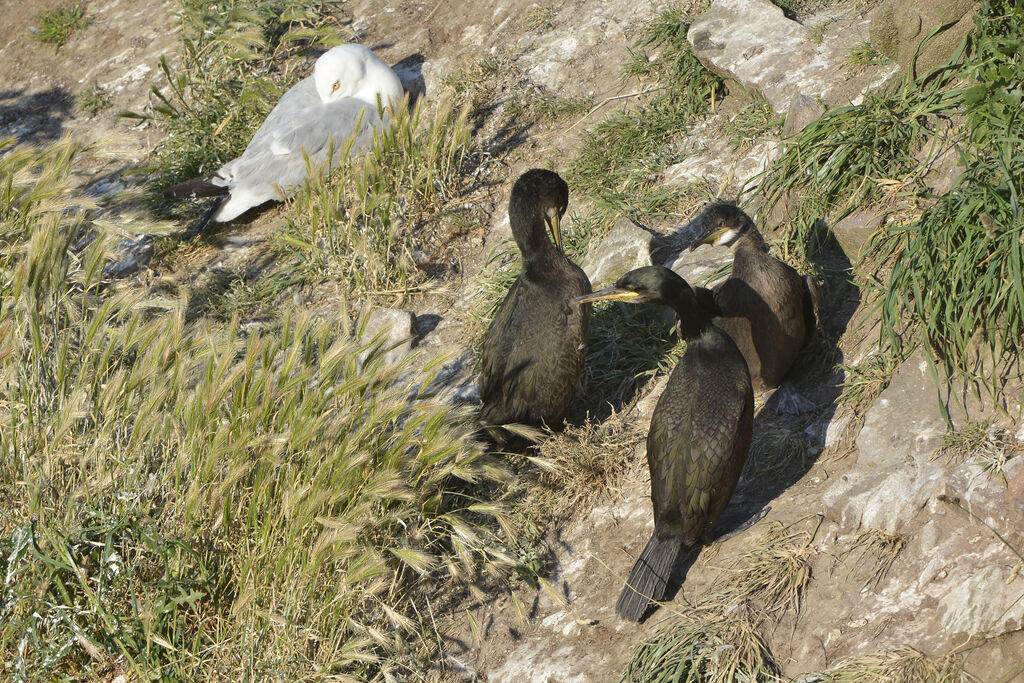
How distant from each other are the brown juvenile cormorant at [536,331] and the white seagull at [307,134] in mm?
2171

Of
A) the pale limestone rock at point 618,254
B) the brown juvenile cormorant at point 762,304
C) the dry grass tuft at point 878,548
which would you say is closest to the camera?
the dry grass tuft at point 878,548

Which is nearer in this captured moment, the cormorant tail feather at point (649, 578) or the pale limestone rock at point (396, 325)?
the cormorant tail feather at point (649, 578)

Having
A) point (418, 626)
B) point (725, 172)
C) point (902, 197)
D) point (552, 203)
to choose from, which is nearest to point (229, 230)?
point (552, 203)

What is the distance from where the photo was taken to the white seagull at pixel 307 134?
6.31 meters

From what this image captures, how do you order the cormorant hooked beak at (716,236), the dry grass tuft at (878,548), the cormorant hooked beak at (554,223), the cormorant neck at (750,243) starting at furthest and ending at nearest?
1. the cormorant hooked beak at (554,223)
2. the cormorant hooked beak at (716,236)
3. the cormorant neck at (750,243)
4. the dry grass tuft at (878,548)

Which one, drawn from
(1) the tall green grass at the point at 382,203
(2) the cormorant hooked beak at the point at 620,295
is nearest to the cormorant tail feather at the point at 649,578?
(2) the cormorant hooked beak at the point at 620,295

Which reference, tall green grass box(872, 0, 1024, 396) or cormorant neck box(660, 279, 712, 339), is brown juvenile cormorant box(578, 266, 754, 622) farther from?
tall green grass box(872, 0, 1024, 396)

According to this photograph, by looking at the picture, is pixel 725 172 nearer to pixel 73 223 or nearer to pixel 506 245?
pixel 506 245

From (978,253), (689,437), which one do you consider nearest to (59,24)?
(689,437)

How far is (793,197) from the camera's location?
4.74 meters

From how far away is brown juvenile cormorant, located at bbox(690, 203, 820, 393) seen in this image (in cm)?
397

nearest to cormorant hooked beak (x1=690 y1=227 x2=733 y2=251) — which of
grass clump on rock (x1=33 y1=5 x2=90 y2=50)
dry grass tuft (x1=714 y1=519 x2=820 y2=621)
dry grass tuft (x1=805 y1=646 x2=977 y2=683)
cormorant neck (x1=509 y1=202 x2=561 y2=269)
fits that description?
cormorant neck (x1=509 y1=202 x2=561 y2=269)

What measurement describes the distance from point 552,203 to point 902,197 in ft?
5.39

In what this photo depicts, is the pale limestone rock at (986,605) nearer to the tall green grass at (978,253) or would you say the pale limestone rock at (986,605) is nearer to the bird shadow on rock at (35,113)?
the tall green grass at (978,253)
